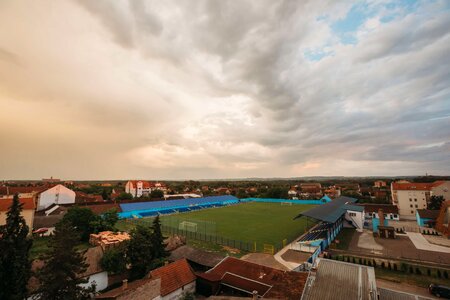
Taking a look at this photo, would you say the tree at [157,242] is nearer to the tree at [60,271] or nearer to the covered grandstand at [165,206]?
the tree at [60,271]

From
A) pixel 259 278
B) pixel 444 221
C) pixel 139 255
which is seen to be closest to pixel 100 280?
pixel 139 255

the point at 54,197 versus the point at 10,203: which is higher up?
the point at 10,203

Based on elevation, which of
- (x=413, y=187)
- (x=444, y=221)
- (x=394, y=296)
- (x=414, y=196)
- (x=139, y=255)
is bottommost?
(x=444, y=221)

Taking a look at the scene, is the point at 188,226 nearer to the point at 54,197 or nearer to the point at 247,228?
the point at 247,228

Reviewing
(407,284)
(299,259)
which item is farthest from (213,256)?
(407,284)

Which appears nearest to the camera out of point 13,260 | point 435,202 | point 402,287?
point 13,260

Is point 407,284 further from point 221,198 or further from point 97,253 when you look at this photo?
point 221,198

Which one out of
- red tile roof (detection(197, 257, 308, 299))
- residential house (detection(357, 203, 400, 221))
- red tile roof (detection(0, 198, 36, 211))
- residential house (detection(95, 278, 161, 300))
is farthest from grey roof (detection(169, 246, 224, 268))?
residential house (detection(357, 203, 400, 221))
